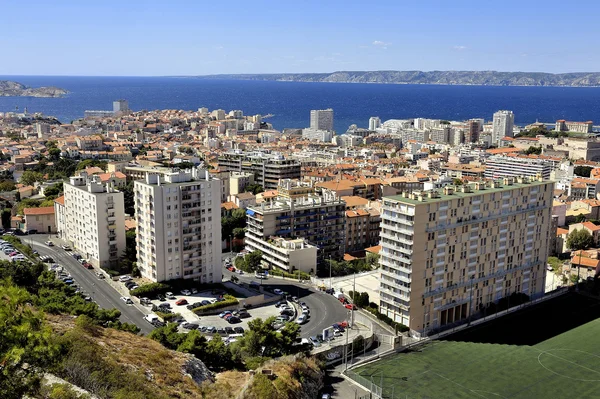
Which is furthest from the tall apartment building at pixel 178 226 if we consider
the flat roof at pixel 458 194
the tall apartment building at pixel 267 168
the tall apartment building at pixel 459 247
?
the tall apartment building at pixel 267 168

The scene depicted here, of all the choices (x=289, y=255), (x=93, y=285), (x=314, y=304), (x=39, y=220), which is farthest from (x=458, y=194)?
(x=39, y=220)

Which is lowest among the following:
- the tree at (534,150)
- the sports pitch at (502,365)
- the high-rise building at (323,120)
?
the sports pitch at (502,365)

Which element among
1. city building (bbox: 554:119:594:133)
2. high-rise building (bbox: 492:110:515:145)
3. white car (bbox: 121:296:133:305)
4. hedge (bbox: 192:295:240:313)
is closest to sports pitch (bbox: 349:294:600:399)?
hedge (bbox: 192:295:240:313)

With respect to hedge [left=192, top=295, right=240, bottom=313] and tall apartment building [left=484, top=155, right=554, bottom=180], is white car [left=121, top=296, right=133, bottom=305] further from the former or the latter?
tall apartment building [left=484, top=155, right=554, bottom=180]

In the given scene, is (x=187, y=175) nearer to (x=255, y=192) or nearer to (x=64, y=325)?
(x=64, y=325)

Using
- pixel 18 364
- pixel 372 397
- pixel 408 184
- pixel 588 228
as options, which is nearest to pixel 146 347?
pixel 372 397

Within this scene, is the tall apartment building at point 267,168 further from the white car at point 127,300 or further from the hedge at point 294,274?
the white car at point 127,300
